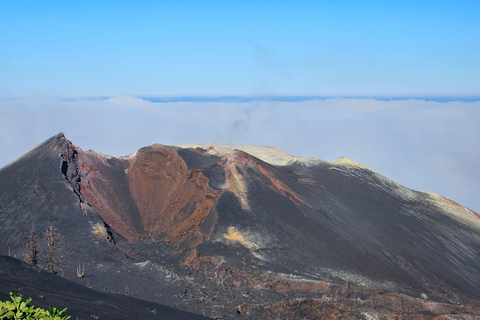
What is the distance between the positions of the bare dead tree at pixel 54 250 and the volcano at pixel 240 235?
0.89 feet

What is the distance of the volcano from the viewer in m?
25.1

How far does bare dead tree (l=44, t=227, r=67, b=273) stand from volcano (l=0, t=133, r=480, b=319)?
0.89ft

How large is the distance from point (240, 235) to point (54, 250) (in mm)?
10212

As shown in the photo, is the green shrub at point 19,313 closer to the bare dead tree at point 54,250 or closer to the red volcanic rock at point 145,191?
the bare dead tree at point 54,250

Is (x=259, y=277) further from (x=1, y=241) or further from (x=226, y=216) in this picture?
(x=1, y=241)

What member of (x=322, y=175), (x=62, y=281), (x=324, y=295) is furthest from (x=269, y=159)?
(x=62, y=281)

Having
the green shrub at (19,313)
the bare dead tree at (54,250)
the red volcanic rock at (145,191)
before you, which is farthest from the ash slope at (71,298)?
the red volcanic rock at (145,191)

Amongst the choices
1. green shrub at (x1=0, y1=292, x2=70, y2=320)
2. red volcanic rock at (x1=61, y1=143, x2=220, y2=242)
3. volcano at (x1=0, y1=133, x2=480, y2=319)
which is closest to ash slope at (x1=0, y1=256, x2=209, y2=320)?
volcano at (x1=0, y1=133, x2=480, y2=319)

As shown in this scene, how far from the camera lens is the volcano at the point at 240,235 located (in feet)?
82.3

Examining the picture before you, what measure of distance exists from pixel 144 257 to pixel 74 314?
56.0ft

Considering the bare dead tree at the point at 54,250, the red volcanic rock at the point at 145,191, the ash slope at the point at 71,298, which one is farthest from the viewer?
the red volcanic rock at the point at 145,191

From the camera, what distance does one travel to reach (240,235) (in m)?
30.7

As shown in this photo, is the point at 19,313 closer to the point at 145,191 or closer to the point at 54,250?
the point at 54,250

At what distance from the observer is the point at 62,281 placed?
67.5 ft
